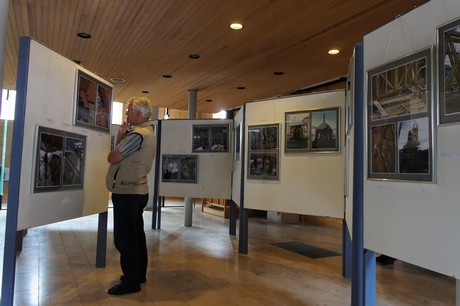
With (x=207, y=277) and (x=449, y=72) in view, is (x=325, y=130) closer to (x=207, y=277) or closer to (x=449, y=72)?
(x=207, y=277)

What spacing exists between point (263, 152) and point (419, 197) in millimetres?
3357

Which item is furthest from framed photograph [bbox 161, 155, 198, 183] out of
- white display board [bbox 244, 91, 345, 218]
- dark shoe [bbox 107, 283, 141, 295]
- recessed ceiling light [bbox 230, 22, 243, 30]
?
dark shoe [bbox 107, 283, 141, 295]

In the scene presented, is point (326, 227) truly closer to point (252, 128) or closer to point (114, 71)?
point (252, 128)

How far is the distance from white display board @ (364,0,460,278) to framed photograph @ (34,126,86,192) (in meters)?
2.51

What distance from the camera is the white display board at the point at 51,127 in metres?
2.72

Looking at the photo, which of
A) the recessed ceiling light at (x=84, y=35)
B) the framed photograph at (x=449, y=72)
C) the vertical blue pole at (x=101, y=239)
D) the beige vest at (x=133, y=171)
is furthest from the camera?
the recessed ceiling light at (x=84, y=35)

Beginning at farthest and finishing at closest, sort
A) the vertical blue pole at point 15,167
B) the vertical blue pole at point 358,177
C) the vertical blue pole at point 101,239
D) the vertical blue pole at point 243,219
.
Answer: the vertical blue pole at point 243,219 → the vertical blue pole at point 101,239 → the vertical blue pole at point 15,167 → the vertical blue pole at point 358,177

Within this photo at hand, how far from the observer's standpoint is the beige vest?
11.1 feet

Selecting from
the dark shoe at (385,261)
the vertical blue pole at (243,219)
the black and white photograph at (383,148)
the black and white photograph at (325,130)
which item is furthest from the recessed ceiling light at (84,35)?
the dark shoe at (385,261)

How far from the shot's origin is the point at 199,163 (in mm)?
7105

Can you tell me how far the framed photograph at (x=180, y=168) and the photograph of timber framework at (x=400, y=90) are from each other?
208 inches

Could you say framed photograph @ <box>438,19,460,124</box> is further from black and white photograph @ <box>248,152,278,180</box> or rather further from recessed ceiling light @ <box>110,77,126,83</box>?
recessed ceiling light @ <box>110,77,126,83</box>

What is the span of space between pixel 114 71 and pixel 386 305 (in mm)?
6597

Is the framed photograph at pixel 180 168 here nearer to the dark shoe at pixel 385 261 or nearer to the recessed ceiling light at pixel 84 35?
the recessed ceiling light at pixel 84 35
